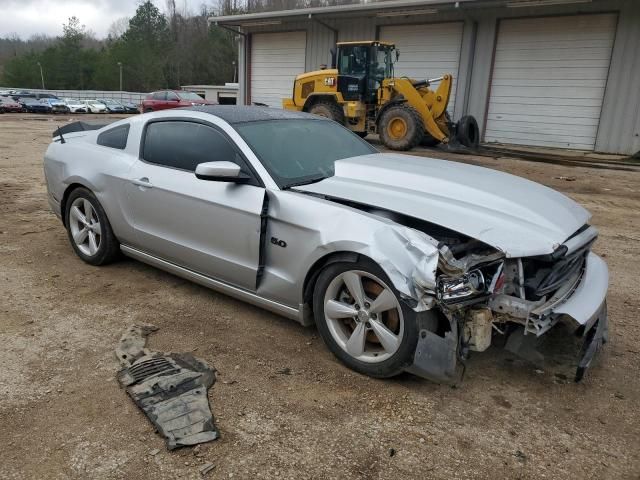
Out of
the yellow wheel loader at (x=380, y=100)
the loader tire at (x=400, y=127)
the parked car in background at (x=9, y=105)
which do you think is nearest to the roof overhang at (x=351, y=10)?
the yellow wheel loader at (x=380, y=100)

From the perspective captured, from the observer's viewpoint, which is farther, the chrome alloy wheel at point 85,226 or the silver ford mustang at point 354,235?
the chrome alloy wheel at point 85,226

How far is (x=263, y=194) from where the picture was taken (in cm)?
338

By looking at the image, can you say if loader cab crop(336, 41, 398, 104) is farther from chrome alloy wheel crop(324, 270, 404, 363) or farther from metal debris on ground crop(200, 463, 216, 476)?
metal debris on ground crop(200, 463, 216, 476)

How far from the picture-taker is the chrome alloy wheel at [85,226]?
15.4 feet

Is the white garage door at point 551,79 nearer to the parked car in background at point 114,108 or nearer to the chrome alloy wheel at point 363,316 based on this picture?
the chrome alloy wheel at point 363,316

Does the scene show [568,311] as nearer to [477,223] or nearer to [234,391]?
[477,223]

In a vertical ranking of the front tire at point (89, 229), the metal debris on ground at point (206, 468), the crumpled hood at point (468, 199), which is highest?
the crumpled hood at point (468, 199)

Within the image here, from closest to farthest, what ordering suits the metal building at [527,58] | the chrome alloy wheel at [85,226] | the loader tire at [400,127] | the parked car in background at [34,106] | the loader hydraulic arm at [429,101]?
the chrome alloy wheel at [85,226] → the loader tire at [400,127] → the loader hydraulic arm at [429,101] → the metal building at [527,58] → the parked car in background at [34,106]

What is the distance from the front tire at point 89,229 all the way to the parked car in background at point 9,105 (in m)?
36.1

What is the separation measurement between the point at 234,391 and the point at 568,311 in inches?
73.0

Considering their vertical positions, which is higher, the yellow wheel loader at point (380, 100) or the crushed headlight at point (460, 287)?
the yellow wheel loader at point (380, 100)

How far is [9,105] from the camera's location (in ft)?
115

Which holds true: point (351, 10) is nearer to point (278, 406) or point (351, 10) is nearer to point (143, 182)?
point (143, 182)

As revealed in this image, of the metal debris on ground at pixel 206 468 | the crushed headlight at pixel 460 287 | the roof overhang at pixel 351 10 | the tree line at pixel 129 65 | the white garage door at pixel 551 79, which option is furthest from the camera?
the tree line at pixel 129 65
